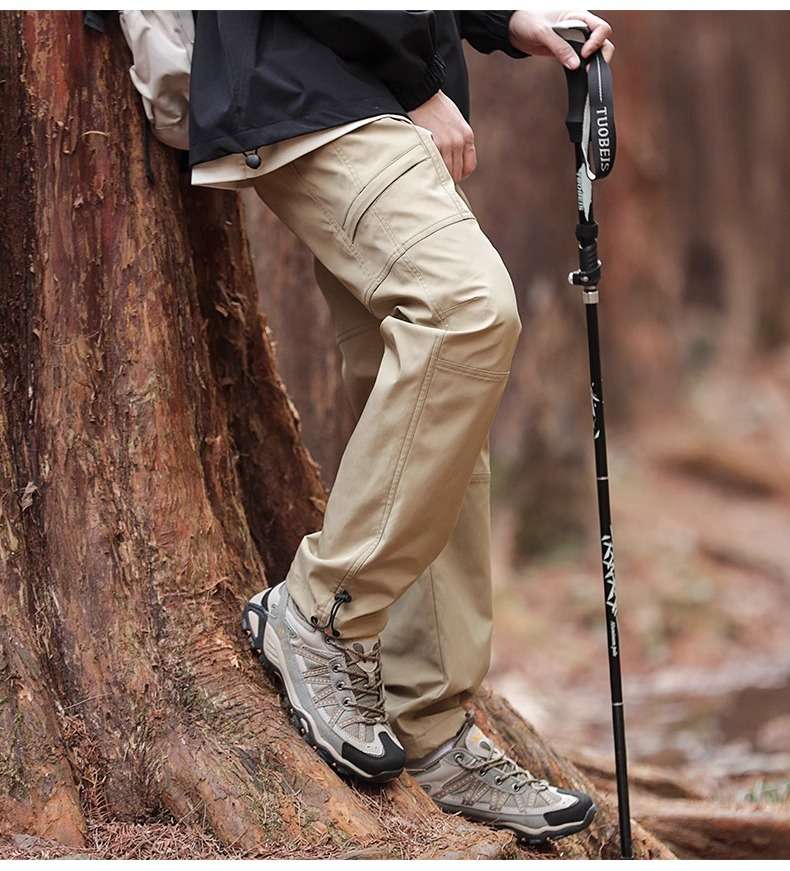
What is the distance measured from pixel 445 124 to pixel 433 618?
110cm

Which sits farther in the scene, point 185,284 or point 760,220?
point 760,220

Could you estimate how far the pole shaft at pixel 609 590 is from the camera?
2.72 m

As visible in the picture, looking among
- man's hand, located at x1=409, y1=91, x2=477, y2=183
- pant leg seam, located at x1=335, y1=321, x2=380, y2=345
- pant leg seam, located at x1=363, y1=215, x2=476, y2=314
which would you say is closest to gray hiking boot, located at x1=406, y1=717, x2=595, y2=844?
pant leg seam, located at x1=335, y1=321, x2=380, y2=345

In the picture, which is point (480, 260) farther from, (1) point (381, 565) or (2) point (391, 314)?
(1) point (381, 565)

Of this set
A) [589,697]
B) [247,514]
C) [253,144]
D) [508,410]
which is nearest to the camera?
[253,144]

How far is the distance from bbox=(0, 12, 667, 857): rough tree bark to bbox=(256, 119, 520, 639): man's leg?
0.36 m

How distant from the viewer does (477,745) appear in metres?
2.76

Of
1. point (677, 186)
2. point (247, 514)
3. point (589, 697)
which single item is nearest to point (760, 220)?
point (677, 186)

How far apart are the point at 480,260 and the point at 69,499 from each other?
1.04 meters

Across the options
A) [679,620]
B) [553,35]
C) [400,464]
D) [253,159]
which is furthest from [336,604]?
[679,620]

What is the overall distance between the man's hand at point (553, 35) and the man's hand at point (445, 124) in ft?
1.16

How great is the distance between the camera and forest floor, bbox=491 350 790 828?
5.36m

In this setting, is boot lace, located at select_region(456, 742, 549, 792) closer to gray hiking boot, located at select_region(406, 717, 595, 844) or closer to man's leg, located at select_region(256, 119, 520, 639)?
gray hiking boot, located at select_region(406, 717, 595, 844)

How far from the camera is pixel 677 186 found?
13.0 meters
